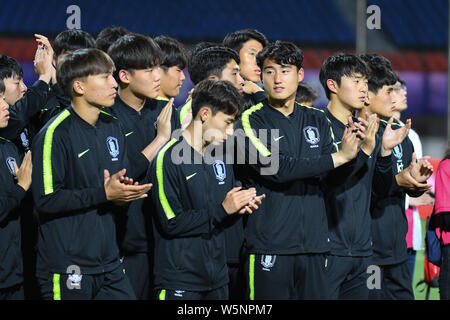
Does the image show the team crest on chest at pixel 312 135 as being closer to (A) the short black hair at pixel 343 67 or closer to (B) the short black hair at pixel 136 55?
(A) the short black hair at pixel 343 67

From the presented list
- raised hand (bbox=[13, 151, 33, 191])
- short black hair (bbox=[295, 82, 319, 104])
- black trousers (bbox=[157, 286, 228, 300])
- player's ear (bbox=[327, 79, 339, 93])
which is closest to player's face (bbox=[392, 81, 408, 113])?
short black hair (bbox=[295, 82, 319, 104])

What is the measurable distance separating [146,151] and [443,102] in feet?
50.6

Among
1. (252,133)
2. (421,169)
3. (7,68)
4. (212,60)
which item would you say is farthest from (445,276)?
(7,68)

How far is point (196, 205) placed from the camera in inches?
144

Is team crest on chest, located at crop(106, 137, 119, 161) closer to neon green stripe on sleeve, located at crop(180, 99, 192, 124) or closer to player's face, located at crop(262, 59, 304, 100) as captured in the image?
neon green stripe on sleeve, located at crop(180, 99, 192, 124)

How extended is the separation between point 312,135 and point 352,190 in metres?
0.45

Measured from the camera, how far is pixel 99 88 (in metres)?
3.57

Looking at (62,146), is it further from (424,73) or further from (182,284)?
(424,73)

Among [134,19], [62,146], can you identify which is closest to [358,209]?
[62,146]

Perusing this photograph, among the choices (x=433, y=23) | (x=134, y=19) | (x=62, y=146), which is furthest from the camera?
(x=433, y=23)

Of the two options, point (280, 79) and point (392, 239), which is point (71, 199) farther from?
point (392, 239)

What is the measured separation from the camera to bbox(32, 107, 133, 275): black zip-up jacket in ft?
11.0

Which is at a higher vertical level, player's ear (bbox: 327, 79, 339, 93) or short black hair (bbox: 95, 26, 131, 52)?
short black hair (bbox: 95, 26, 131, 52)

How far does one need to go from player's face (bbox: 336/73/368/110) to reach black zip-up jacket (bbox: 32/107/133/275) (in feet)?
5.27
